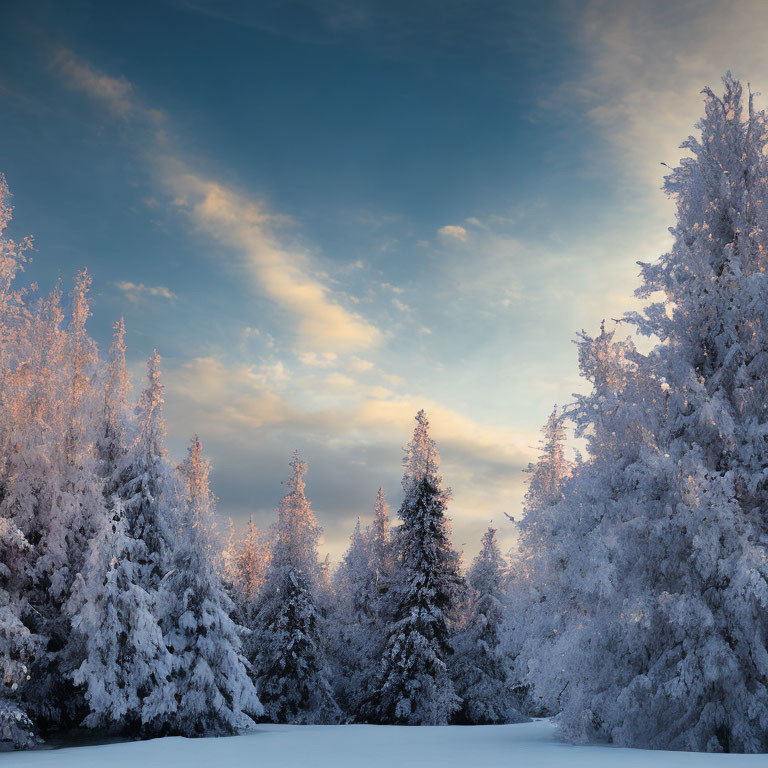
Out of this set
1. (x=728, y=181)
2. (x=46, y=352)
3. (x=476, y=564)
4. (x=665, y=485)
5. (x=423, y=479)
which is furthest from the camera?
(x=476, y=564)

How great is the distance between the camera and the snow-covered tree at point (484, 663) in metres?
34.3

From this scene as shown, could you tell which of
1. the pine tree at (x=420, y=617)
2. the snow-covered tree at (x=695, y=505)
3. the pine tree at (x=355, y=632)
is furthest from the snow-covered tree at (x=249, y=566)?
the snow-covered tree at (x=695, y=505)

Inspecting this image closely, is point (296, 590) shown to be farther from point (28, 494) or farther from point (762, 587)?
point (762, 587)

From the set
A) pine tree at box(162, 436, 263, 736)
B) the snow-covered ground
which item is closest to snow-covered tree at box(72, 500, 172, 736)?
pine tree at box(162, 436, 263, 736)

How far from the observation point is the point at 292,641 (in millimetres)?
32938

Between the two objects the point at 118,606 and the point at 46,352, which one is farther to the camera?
the point at 46,352

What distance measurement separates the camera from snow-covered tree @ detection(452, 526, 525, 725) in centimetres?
3434

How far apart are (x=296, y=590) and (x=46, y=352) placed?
18.2m

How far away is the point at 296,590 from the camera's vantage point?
113ft

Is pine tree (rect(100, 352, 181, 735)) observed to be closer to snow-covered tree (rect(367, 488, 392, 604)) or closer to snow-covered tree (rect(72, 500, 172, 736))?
snow-covered tree (rect(72, 500, 172, 736))

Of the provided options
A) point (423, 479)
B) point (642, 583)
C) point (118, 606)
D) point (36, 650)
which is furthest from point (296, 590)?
point (642, 583)

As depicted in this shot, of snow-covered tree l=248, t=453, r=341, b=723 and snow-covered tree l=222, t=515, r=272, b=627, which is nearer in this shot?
snow-covered tree l=248, t=453, r=341, b=723

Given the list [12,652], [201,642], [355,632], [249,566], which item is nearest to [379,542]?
[355,632]

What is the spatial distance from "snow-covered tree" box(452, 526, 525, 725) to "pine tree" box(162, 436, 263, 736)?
Result: 12.9 metres
